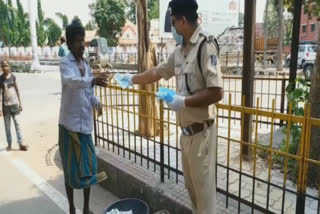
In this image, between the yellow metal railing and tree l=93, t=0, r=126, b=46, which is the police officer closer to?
the yellow metal railing

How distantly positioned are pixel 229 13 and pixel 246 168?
414 centimetres

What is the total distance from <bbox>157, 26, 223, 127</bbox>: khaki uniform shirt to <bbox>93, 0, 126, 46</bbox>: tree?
3415cm

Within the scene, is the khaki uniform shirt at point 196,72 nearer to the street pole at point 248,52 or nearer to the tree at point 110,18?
the street pole at point 248,52

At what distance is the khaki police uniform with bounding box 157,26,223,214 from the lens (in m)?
2.03

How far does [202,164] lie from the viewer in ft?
7.23

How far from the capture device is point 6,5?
50.0 meters

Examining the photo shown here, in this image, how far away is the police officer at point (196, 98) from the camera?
2.01 m

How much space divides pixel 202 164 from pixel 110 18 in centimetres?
3476

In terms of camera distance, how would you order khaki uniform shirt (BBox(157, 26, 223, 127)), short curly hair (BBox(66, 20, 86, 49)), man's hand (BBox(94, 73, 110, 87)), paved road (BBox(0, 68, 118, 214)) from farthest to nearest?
paved road (BBox(0, 68, 118, 214)), man's hand (BBox(94, 73, 110, 87)), short curly hair (BBox(66, 20, 86, 49)), khaki uniform shirt (BBox(157, 26, 223, 127))

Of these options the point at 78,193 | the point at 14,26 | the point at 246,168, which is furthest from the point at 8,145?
the point at 14,26

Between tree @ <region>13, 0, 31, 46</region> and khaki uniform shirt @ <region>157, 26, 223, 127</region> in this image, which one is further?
tree @ <region>13, 0, 31, 46</region>

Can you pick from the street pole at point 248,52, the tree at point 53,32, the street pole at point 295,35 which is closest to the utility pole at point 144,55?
the street pole at point 248,52

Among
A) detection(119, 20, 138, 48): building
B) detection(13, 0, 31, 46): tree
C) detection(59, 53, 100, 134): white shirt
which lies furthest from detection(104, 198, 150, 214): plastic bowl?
detection(13, 0, 31, 46): tree

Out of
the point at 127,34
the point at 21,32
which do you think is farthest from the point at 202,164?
the point at 21,32
